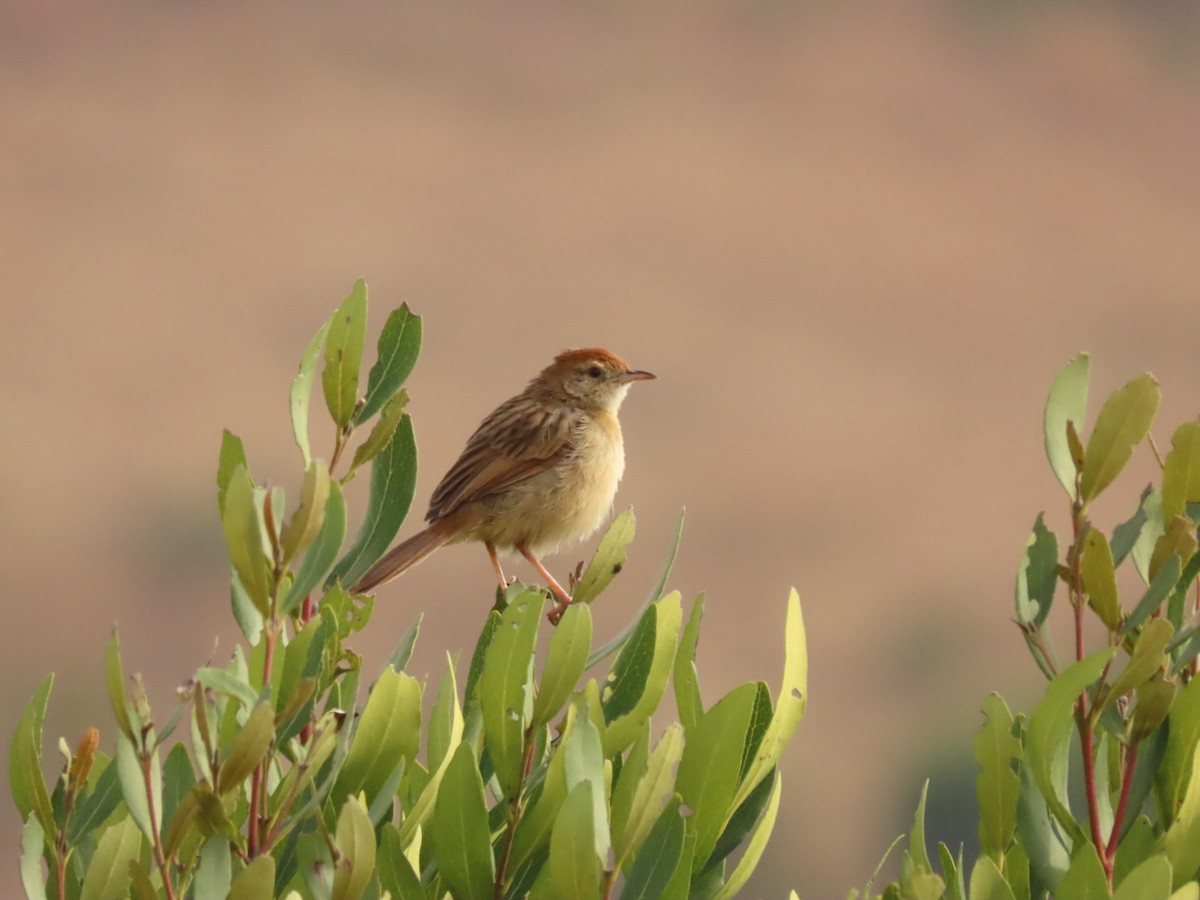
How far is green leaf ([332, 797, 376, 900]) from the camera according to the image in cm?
175

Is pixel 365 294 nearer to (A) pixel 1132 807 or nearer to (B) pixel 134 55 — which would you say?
(A) pixel 1132 807

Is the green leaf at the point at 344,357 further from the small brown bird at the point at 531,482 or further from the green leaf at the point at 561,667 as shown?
the small brown bird at the point at 531,482

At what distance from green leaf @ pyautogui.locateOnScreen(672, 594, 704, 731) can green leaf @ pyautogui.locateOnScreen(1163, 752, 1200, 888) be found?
62cm

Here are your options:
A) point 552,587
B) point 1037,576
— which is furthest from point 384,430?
point 552,587

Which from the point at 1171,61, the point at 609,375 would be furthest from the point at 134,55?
the point at 609,375

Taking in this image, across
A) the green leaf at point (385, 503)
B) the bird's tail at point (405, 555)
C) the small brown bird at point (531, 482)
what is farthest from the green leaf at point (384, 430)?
the small brown bird at point (531, 482)

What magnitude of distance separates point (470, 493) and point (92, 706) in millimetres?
58017

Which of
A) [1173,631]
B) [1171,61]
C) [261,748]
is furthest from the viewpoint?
[1171,61]

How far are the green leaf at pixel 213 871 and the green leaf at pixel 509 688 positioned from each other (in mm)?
376

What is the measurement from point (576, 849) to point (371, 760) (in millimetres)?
468

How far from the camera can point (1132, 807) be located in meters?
2.04

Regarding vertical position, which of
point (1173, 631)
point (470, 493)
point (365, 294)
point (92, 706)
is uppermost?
point (365, 294)

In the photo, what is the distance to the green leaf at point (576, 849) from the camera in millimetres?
1719

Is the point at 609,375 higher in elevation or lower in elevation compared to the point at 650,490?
higher
